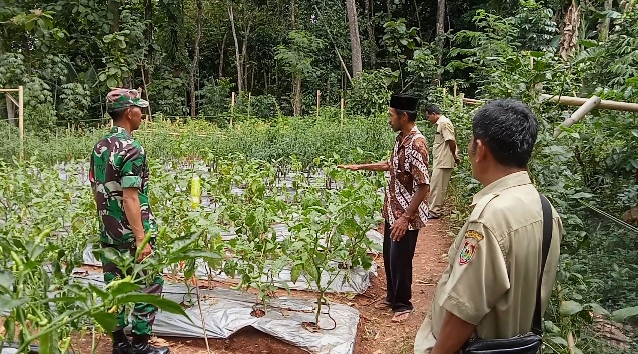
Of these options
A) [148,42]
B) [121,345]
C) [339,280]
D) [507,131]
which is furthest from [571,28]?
[148,42]

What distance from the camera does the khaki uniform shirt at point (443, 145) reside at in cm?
718

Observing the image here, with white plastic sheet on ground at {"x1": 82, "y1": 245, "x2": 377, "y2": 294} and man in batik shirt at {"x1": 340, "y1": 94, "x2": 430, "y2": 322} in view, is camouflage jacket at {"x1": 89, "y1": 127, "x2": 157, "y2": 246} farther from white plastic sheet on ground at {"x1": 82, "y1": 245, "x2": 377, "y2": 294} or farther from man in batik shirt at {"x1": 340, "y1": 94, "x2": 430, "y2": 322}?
man in batik shirt at {"x1": 340, "y1": 94, "x2": 430, "y2": 322}

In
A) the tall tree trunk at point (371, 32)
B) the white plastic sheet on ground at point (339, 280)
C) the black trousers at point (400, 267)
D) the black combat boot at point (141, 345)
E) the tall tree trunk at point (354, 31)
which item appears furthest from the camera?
the tall tree trunk at point (371, 32)

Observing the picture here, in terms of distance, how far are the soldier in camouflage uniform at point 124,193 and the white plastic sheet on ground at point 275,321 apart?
0.37 metres

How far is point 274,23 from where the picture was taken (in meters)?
23.4

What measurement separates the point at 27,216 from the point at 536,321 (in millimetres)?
4842

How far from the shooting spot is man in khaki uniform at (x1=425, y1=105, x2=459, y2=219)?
7227mm

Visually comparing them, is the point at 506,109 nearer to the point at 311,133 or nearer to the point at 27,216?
the point at 27,216

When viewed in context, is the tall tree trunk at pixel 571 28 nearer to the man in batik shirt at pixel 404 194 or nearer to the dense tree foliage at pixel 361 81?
the dense tree foliage at pixel 361 81

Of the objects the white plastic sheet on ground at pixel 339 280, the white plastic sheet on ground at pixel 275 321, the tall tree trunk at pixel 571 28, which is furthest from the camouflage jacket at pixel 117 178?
the tall tree trunk at pixel 571 28

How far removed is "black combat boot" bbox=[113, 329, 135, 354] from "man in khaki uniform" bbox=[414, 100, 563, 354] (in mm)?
2360

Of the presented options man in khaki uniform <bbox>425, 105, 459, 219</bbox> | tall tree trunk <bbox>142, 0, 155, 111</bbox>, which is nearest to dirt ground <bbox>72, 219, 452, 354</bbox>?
man in khaki uniform <bbox>425, 105, 459, 219</bbox>

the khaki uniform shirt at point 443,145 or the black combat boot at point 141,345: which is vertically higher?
the khaki uniform shirt at point 443,145

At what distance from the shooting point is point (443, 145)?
7324 mm
